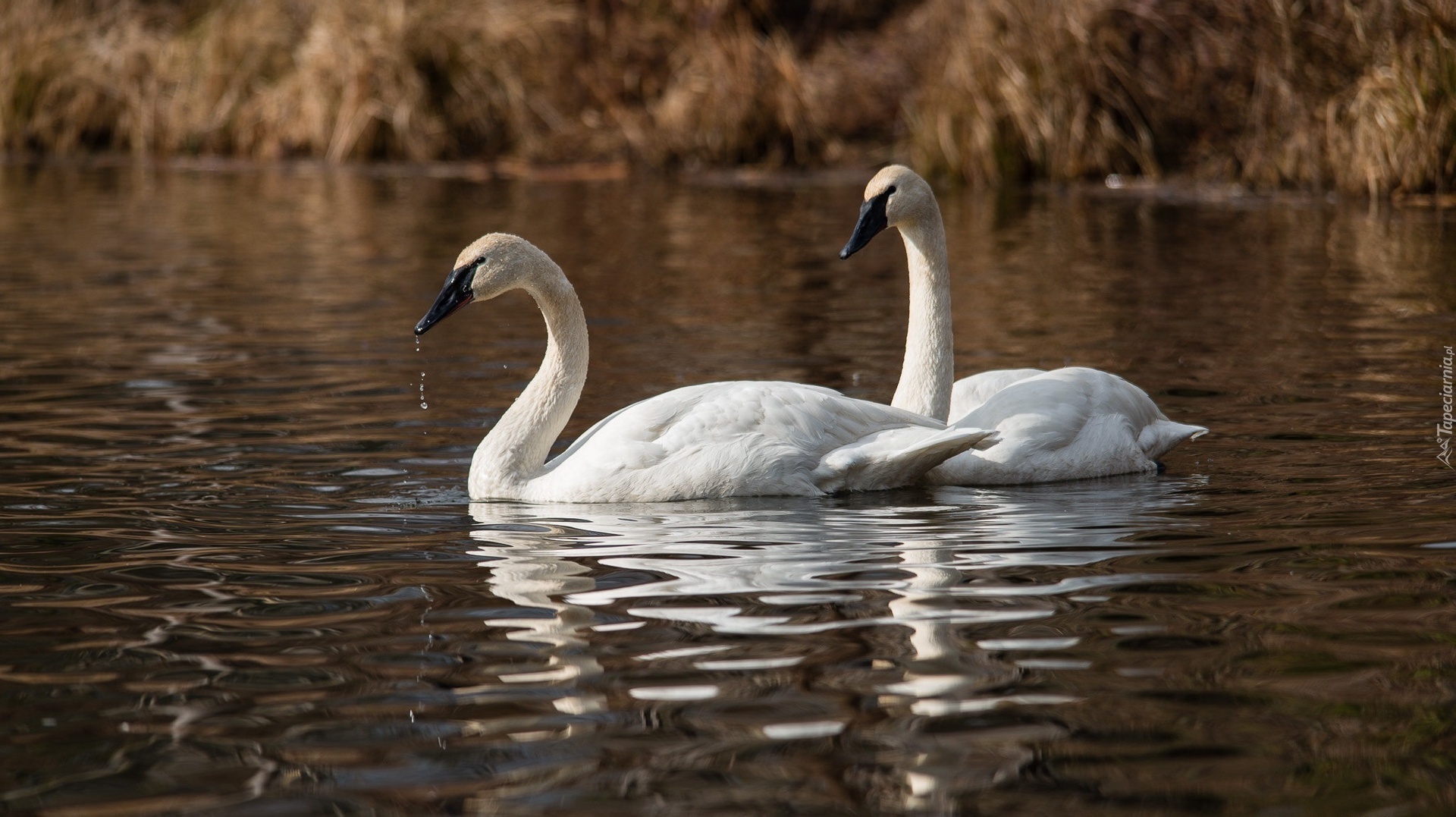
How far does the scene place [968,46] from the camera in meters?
18.4

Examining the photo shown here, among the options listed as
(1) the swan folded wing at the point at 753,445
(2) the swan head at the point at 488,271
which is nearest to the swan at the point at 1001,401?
(1) the swan folded wing at the point at 753,445

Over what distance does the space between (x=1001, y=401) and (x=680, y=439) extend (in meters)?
1.33

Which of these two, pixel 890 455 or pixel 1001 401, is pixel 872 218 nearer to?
pixel 1001 401

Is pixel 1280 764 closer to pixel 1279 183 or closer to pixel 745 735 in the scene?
pixel 745 735

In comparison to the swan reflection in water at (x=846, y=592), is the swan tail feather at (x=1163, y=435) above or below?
above

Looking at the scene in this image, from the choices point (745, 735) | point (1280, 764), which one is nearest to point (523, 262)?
point (745, 735)

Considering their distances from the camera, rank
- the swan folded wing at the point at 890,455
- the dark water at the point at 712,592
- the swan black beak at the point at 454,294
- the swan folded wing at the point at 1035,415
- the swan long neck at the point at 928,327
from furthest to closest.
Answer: the swan long neck at the point at 928,327
the swan folded wing at the point at 1035,415
the swan black beak at the point at 454,294
the swan folded wing at the point at 890,455
the dark water at the point at 712,592

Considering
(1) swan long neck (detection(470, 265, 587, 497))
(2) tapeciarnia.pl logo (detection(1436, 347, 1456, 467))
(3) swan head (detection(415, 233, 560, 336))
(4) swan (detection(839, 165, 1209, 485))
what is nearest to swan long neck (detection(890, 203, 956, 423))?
(4) swan (detection(839, 165, 1209, 485))

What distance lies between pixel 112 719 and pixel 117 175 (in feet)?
68.7

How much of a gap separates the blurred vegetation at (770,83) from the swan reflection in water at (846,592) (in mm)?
10245

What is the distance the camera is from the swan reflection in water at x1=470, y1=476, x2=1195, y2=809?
391 centimetres

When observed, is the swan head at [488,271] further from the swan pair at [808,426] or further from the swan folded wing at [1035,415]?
the swan folded wing at [1035,415]

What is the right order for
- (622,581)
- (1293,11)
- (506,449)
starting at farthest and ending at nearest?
1. (1293,11)
2. (506,449)
3. (622,581)

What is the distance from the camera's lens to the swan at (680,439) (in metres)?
6.34
